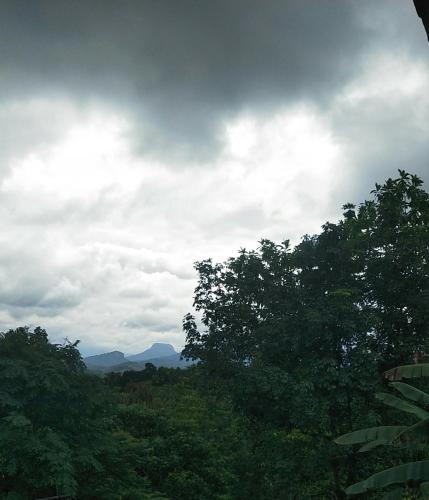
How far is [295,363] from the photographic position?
17078 millimetres

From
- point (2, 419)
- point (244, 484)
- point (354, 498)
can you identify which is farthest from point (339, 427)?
point (2, 419)

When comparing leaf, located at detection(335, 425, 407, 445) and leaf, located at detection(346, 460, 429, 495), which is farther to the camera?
leaf, located at detection(335, 425, 407, 445)

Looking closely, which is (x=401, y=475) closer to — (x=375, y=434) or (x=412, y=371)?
(x=375, y=434)

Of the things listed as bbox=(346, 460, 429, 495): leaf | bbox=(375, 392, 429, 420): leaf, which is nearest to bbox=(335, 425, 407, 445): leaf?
bbox=(375, 392, 429, 420): leaf

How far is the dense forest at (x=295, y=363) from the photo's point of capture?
1323cm

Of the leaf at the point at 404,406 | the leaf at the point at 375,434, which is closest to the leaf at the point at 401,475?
the leaf at the point at 375,434

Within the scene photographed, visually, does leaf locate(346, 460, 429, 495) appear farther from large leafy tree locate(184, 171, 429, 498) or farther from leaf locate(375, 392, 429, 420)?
large leafy tree locate(184, 171, 429, 498)

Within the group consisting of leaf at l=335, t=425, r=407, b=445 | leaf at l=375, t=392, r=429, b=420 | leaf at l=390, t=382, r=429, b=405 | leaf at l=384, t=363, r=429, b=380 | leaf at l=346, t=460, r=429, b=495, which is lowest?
leaf at l=346, t=460, r=429, b=495

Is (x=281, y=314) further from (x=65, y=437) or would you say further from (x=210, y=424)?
(x=210, y=424)

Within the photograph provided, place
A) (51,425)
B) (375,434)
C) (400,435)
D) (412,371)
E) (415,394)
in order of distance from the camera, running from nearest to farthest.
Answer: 1. (412,371)
2. (400,435)
3. (375,434)
4. (415,394)
5. (51,425)

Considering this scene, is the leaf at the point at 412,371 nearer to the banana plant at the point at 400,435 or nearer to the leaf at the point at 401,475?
the banana plant at the point at 400,435

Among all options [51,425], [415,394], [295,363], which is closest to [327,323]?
[295,363]

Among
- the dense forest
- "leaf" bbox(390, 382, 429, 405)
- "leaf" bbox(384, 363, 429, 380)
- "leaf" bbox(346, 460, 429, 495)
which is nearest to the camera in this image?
"leaf" bbox(346, 460, 429, 495)

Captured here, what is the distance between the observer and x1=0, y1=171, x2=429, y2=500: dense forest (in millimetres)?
13234
